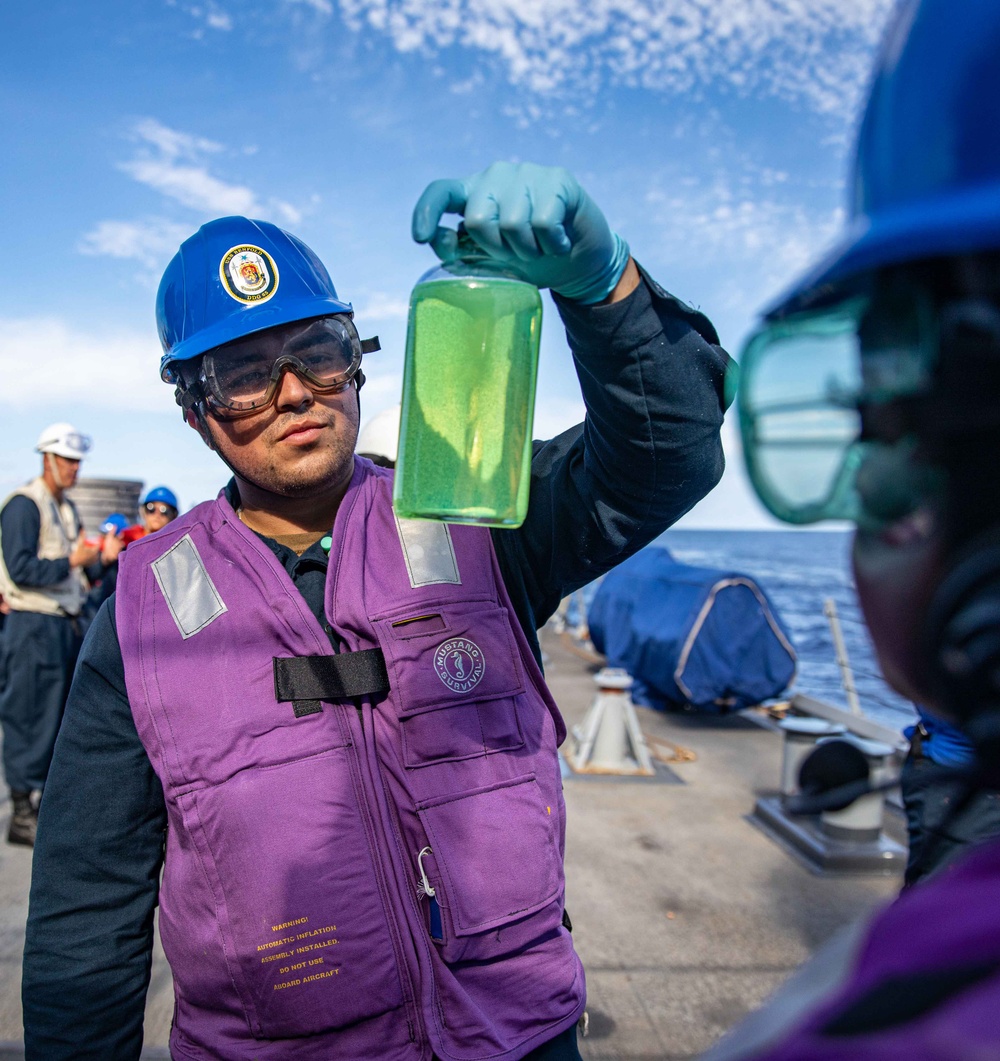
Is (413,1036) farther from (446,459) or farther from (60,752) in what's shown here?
(446,459)

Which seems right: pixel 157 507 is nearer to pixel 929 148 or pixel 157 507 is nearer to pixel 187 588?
pixel 187 588

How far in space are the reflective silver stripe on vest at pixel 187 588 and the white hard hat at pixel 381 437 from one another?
108 inches

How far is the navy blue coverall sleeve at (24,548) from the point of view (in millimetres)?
5430

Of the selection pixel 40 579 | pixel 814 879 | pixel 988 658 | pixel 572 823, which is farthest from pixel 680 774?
pixel 988 658

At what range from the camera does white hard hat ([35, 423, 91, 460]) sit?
5.80 metres

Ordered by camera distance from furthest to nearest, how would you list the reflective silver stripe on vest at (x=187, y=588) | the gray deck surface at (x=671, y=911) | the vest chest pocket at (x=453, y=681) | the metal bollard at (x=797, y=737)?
the metal bollard at (x=797, y=737)
the gray deck surface at (x=671, y=911)
the reflective silver stripe on vest at (x=187, y=588)
the vest chest pocket at (x=453, y=681)

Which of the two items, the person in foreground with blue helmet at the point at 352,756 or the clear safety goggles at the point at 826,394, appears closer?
the clear safety goggles at the point at 826,394

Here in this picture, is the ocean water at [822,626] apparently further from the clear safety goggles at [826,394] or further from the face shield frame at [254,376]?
the face shield frame at [254,376]

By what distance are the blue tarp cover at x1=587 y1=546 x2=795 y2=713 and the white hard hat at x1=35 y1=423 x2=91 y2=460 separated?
587cm

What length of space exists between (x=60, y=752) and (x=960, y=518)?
1938 mm

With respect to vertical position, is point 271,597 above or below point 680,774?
above

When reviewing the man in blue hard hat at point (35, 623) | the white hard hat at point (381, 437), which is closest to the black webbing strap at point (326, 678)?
the white hard hat at point (381, 437)

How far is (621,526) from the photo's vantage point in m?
1.92

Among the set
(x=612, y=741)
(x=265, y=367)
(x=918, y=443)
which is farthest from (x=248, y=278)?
(x=612, y=741)
